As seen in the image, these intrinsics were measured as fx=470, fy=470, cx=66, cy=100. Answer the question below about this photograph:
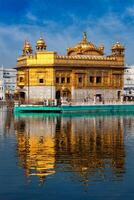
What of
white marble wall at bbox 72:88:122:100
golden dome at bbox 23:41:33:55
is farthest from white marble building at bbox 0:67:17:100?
white marble wall at bbox 72:88:122:100

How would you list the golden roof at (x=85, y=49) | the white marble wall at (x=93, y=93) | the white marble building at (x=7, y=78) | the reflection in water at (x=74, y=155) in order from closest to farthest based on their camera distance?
the reflection in water at (x=74, y=155) → the white marble wall at (x=93, y=93) → the golden roof at (x=85, y=49) → the white marble building at (x=7, y=78)

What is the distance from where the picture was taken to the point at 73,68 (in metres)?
59.2

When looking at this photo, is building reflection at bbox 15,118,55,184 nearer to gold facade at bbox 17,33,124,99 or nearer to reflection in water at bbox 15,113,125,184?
reflection in water at bbox 15,113,125,184

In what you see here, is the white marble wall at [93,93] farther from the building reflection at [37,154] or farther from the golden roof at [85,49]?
the building reflection at [37,154]

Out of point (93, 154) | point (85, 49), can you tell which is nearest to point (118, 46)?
point (85, 49)

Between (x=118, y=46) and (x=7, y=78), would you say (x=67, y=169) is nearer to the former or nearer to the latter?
(x=118, y=46)

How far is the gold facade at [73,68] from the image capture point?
190 feet

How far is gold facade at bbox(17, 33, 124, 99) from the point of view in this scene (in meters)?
58.0

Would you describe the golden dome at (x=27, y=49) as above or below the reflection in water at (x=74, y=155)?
above

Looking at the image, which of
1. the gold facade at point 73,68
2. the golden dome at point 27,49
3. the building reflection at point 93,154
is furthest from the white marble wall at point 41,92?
the building reflection at point 93,154

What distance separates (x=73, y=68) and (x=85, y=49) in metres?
3.97

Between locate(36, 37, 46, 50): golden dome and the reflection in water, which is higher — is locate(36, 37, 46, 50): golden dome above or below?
above

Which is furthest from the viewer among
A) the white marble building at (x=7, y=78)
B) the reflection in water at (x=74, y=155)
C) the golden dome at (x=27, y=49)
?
the white marble building at (x=7, y=78)

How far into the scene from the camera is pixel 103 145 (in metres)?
19.3
